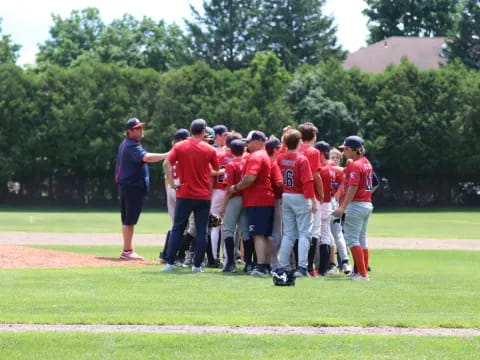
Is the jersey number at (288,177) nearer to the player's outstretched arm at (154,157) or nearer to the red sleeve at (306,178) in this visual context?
the red sleeve at (306,178)

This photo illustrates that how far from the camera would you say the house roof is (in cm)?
7575

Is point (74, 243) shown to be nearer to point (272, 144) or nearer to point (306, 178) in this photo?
point (272, 144)

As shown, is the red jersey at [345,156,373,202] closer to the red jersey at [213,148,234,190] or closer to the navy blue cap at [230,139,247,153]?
the navy blue cap at [230,139,247,153]

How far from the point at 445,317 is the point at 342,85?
155 ft

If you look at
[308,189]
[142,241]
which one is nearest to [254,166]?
[308,189]

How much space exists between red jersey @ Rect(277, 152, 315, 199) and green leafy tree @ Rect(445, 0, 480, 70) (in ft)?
200

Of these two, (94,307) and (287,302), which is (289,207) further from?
(94,307)

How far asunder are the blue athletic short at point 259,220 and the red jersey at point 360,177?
4.38 ft

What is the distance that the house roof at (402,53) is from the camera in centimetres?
7575

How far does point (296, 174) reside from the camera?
13258 mm

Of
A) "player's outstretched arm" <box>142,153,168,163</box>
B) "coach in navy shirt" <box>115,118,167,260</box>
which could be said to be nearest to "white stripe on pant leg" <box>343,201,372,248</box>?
"player's outstretched arm" <box>142,153,168,163</box>

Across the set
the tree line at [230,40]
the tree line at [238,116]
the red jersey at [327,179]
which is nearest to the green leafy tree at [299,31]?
the tree line at [230,40]

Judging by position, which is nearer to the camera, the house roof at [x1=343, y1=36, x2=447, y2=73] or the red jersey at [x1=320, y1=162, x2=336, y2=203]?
the red jersey at [x1=320, y1=162, x2=336, y2=203]

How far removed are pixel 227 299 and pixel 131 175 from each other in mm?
5593
